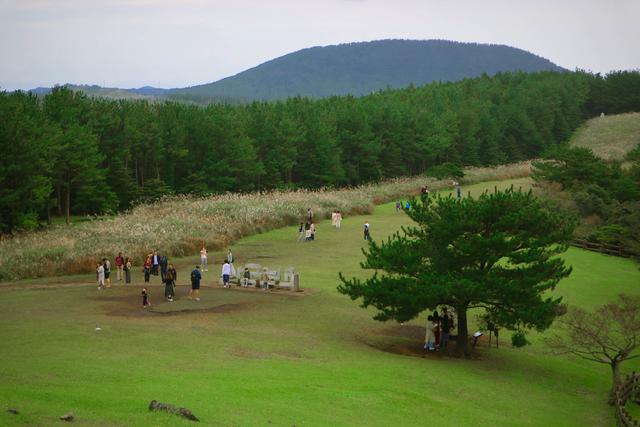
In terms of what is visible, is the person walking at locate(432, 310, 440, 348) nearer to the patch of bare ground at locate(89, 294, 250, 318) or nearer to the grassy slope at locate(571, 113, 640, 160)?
the patch of bare ground at locate(89, 294, 250, 318)

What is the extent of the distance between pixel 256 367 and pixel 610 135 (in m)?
120

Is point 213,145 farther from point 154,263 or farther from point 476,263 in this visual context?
point 476,263

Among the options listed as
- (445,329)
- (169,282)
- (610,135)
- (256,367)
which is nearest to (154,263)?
(169,282)

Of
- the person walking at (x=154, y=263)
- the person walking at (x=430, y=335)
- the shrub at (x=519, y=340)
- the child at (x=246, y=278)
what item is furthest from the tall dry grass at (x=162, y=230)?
the shrub at (x=519, y=340)

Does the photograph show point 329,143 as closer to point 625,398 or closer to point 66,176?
point 66,176

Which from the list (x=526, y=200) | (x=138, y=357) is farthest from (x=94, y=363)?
(x=526, y=200)

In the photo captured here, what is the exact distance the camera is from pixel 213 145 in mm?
77250

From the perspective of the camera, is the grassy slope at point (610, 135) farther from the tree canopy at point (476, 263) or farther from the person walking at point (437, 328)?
the person walking at point (437, 328)

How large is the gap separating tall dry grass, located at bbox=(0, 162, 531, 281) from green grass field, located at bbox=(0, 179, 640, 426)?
1.98 metres

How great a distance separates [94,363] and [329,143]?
66889 mm

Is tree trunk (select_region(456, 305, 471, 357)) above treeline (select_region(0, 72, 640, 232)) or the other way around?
the other way around

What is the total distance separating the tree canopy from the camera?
25781mm

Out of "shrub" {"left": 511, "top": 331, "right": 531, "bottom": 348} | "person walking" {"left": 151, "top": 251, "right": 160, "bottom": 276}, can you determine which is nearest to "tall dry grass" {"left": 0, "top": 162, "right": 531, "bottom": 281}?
"person walking" {"left": 151, "top": 251, "right": 160, "bottom": 276}

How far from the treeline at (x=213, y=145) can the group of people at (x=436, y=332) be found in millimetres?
32451
